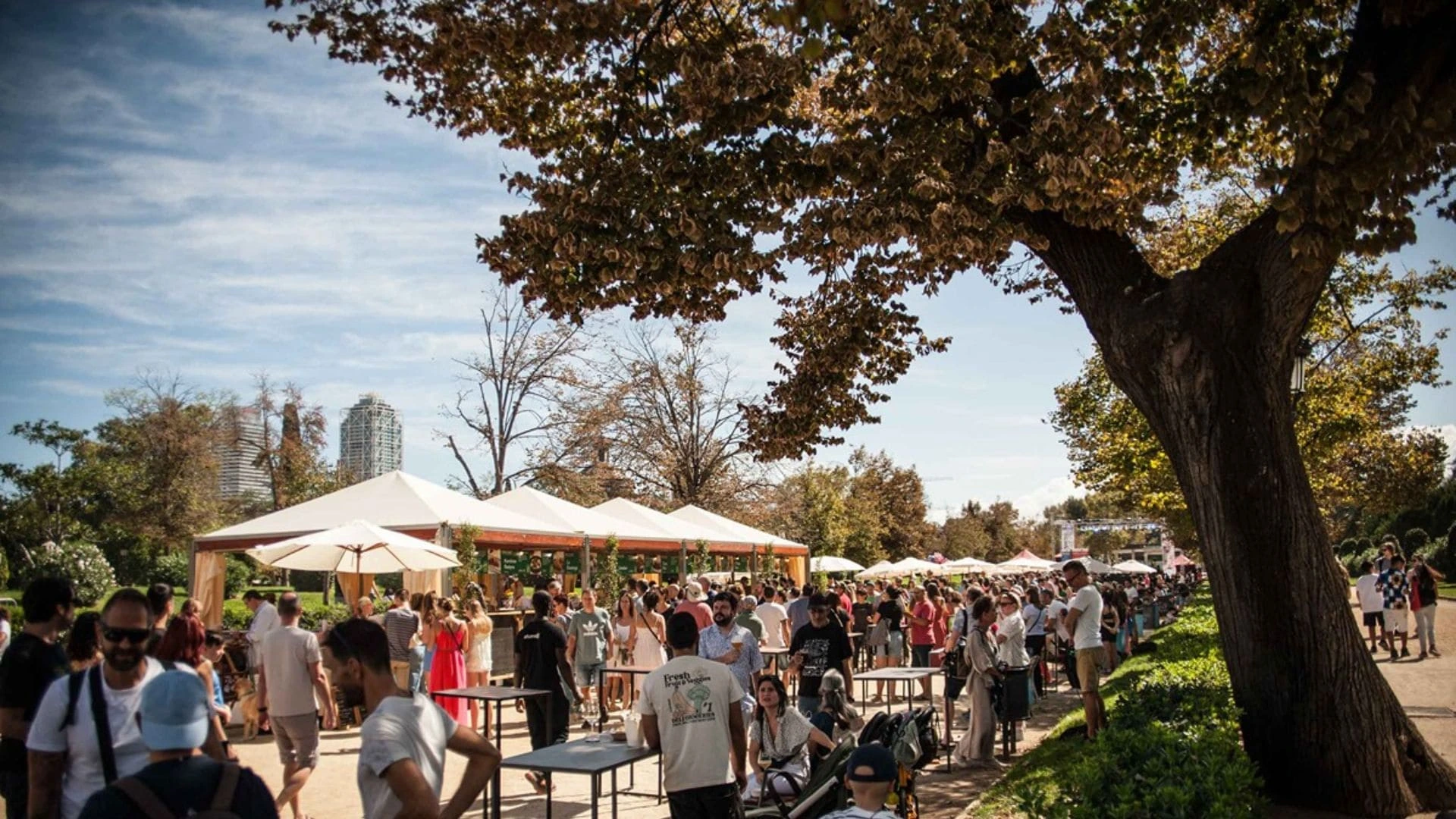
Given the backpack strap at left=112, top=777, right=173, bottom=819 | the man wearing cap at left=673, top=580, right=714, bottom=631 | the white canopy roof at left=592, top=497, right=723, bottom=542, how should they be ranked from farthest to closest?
the white canopy roof at left=592, top=497, right=723, bottom=542 < the man wearing cap at left=673, top=580, right=714, bottom=631 < the backpack strap at left=112, top=777, right=173, bottom=819

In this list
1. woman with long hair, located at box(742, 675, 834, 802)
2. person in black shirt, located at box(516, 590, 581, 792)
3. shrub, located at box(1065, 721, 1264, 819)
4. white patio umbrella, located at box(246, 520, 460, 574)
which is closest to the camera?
shrub, located at box(1065, 721, 1264, 819)

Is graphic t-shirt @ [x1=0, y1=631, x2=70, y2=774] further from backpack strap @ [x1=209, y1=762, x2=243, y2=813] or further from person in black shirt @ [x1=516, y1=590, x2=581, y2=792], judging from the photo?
person in black shirt @ [x1=516, y1=590, x2=581, y2=792]

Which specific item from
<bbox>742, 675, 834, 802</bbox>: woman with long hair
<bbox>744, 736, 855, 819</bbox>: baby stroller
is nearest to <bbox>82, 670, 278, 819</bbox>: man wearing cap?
<bbox>744, 736, 855, 819</bbox>: baby stroller

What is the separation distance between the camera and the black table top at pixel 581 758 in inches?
234

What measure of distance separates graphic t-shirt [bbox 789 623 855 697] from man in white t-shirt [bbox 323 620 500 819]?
6.88 meters

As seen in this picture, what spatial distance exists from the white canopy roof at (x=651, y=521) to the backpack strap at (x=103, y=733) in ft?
64.8

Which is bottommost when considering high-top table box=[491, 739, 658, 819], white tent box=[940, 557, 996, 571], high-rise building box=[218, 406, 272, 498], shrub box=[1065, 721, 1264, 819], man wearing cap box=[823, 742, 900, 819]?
shrub box=[1065, 721, 1264, 819]

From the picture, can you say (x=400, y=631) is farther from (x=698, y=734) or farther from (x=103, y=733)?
(x=103, y=733)

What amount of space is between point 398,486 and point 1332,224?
1577 centimetres

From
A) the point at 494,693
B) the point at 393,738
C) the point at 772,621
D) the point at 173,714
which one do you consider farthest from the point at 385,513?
the point at 173,714

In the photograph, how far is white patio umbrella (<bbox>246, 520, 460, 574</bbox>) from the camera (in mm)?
14336

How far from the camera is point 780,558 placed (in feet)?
125

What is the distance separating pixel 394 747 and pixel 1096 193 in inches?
253

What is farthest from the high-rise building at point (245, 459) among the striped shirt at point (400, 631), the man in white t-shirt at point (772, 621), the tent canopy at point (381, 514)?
the man in white t-shirt at point (772, 621)
